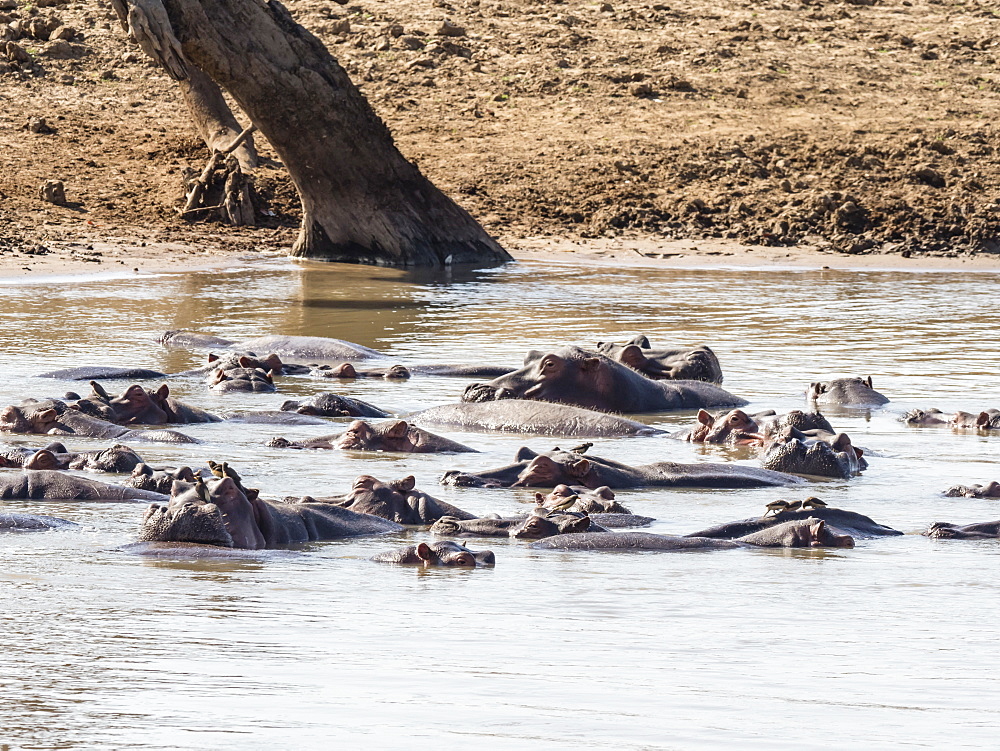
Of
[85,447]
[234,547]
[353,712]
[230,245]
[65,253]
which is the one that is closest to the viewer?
[353,712]

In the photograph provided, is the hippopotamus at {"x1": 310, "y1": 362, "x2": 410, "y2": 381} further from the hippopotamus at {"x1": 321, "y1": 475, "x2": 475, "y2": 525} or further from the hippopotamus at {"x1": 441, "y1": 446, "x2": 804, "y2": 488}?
the hippopotamus at {"x1": 321, "y1": 475, "x2": 475, "y2": 525}

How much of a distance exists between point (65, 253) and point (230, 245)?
213cm

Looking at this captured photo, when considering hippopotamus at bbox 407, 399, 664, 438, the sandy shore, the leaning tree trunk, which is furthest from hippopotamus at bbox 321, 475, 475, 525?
the sandy shore

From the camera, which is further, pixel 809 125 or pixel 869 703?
pixel 809 125

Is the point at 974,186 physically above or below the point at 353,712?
above

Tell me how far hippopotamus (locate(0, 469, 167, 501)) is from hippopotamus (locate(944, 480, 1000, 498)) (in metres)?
3.24

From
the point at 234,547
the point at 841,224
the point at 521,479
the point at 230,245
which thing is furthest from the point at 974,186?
the point at 234,547

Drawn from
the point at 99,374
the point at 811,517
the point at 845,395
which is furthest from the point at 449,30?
the point at 811,517

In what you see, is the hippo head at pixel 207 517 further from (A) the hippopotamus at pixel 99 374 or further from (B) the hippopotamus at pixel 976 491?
(A) the hippopotamus at pixel 99 374

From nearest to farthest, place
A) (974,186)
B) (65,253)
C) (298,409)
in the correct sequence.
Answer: (298,409)
(65,253)
(974,186)

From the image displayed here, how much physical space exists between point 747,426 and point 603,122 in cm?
1399

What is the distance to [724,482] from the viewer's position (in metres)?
7.32

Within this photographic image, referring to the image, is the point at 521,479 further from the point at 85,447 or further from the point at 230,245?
the point at 230,245

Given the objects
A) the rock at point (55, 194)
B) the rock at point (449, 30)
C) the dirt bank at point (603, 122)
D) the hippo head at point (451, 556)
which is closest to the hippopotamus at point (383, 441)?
the hippo head at point (451, 556)
